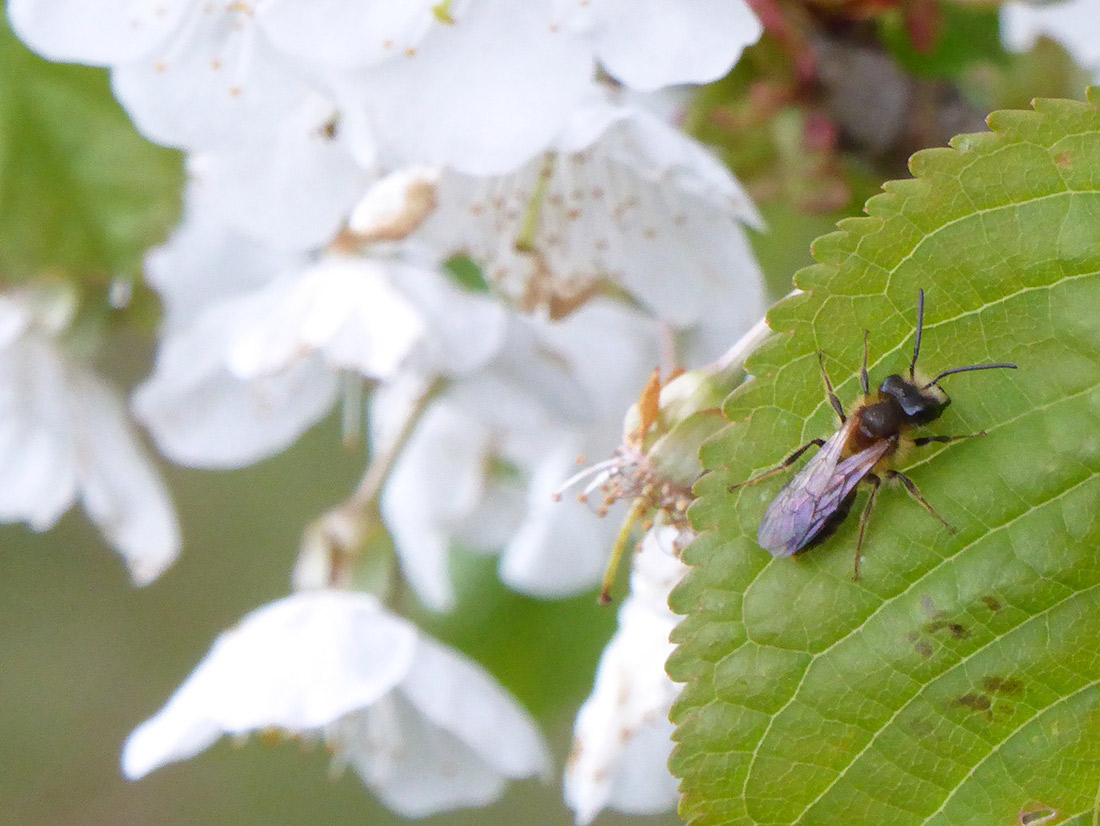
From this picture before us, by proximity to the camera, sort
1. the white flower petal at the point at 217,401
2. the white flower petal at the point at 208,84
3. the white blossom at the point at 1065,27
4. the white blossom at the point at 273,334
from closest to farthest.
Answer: the white flower petal at the point at 208,84, the white blossom at the point at 273,334, the white flower petal at the point at 217,401, the white blossom at the point at 1065,27

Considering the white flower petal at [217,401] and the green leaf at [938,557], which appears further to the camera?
the white flower petal at [217,401]

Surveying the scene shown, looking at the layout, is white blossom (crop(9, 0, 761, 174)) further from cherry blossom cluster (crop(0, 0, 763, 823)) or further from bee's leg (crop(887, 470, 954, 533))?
bee's leg (crop(887, 470, 954, 533))

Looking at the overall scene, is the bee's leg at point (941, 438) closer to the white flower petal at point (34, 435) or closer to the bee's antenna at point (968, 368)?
the bee's antenna at point (968, 368)

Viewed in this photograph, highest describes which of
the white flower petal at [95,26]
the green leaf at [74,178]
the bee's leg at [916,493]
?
the white flower petal at [95,26]

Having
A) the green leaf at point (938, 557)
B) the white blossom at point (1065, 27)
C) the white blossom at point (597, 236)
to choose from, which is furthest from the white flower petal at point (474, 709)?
the white blossom at point (1065, 27)

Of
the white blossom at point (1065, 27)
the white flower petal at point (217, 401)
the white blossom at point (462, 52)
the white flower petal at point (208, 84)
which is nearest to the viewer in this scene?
the white blossom at point (462, 52)

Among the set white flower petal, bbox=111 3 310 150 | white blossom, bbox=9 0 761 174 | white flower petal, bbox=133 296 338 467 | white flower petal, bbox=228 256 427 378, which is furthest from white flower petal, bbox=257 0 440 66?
white flower petal, bbox=133 296 338 467

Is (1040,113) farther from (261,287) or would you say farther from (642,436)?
(261,287)

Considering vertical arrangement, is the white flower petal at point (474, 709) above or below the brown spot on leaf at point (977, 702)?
below

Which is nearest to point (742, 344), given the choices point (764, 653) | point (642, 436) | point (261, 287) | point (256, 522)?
point (642, 436)
